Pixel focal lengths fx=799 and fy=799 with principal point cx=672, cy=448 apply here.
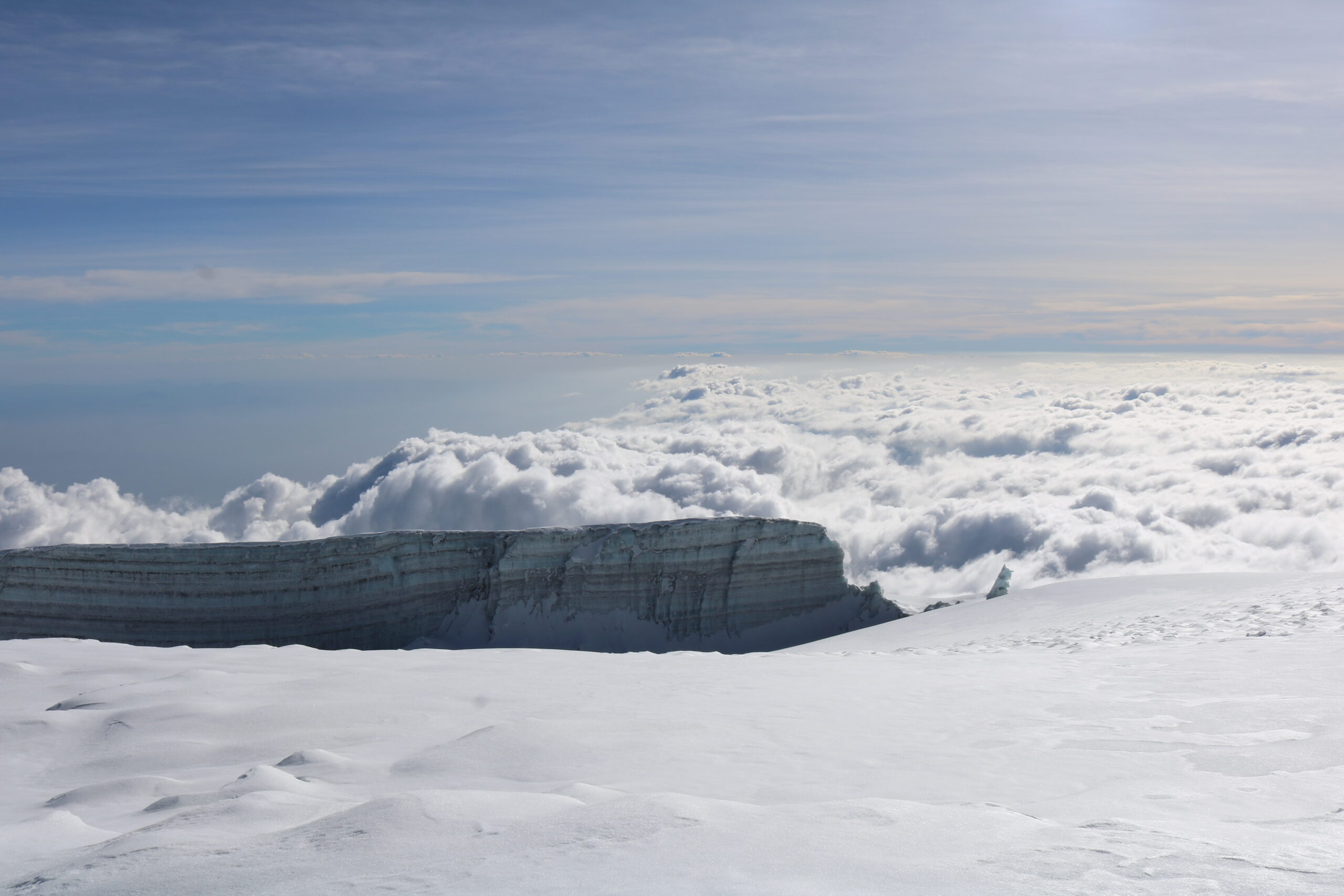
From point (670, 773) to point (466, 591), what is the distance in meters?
16.1

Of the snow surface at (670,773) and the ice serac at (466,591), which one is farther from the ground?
the snow surface at (670,773)

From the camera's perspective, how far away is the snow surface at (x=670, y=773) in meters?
3.29

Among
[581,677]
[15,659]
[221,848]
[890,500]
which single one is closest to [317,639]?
[15,659]

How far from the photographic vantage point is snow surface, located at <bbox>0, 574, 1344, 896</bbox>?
3.29 meters

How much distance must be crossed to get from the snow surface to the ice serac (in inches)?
291

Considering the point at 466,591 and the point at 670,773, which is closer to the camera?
the point at 670,773

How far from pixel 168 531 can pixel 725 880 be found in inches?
7972

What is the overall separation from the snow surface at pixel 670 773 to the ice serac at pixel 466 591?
738 centimetres

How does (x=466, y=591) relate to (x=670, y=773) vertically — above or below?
below

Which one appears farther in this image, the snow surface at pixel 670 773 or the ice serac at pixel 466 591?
the ice serac at pixel 466 591

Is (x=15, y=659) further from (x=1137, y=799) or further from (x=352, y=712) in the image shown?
(x=1137, y=799)

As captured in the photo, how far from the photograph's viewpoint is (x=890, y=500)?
150m

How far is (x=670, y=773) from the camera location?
5.33 meters

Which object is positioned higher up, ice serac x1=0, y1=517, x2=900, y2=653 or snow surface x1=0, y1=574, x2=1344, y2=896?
snow surface x1=0, y1=574, x2=1344, y2=896
